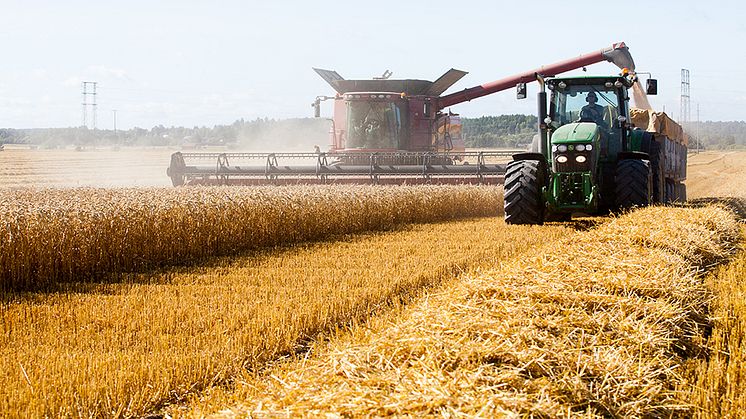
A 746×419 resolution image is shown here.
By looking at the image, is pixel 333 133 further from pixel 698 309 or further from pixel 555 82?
pixel 698 309

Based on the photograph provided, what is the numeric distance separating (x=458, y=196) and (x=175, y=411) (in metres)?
12.2

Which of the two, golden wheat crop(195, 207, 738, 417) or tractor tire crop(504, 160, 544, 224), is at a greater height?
tractor tire crop(504, 160, 544, 224)

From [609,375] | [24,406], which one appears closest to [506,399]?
[609,375]

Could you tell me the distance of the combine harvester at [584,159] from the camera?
456 inches

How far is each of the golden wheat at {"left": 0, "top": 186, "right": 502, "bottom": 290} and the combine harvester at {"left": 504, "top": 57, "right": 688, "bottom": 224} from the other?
8.36 feet

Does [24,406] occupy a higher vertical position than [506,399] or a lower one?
lower

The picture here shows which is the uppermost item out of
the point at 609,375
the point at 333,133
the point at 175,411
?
the point at 333,133

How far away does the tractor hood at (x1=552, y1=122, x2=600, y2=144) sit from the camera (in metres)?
11.5

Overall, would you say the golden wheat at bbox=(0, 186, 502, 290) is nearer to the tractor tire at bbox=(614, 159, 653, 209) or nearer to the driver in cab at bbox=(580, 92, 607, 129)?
the driver in cab at bbox=(580, 92, 607, 129)

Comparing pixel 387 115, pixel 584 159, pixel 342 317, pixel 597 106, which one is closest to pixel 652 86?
pixel 597 106

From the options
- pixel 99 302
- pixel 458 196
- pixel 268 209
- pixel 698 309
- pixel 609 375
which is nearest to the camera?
pixel 609 375

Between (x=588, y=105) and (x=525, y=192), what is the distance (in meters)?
1.98

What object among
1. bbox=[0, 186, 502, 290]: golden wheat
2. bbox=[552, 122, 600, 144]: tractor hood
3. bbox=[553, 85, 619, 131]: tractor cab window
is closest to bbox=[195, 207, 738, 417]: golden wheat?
bbox=[0, 186, 502, 290]: golden wheat

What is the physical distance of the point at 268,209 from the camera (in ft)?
37.2
